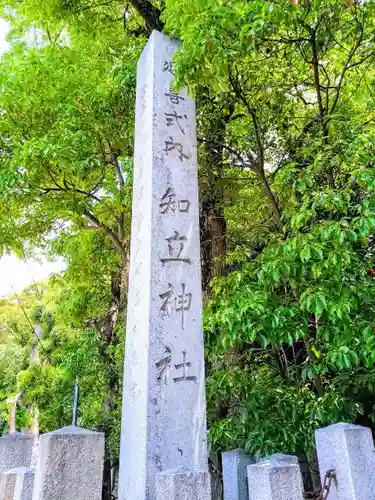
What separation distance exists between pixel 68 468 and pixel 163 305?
1557mm

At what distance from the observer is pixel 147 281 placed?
335 centimetres

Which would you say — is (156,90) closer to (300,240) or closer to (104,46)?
(300,240)

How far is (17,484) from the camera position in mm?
2438

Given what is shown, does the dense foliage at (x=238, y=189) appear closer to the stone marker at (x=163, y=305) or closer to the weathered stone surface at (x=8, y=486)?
the stone marker at (x=163, y=305)

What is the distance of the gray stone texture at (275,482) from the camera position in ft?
6.35

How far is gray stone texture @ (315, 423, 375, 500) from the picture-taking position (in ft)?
7.93

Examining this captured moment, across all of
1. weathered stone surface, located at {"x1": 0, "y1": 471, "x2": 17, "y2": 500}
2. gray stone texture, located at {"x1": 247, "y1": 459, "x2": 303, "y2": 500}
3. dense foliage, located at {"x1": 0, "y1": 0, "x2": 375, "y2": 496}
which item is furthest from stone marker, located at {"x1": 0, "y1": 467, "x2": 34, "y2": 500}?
dense foliage, located at {"x1": 0, "y1": 0, "x2": 375, "y2": 496}

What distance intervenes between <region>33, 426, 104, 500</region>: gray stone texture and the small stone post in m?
0.71

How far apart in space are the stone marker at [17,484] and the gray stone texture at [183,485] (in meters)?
1.11

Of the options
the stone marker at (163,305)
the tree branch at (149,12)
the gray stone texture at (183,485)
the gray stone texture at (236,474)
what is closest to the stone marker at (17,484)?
the stone marker at (163,305)

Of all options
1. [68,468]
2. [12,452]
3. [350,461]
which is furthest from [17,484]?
[350,461]

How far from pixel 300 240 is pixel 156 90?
2101 millimetres

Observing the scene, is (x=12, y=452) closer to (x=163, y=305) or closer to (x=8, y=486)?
(x=8, y=486)

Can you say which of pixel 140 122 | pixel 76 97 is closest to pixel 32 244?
pixel 76 97
